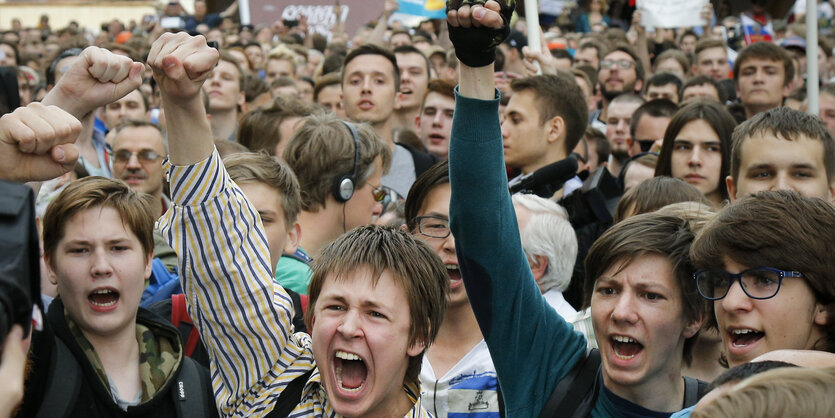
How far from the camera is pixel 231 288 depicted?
105 inches

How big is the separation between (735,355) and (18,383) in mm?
1796

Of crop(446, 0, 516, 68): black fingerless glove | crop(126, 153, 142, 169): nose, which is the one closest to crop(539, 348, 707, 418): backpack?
crop(446, 0, 516, 68): black fingerless glove

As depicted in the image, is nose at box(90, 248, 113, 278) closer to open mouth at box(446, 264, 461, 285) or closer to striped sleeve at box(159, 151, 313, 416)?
striped sleeve at box(159, 151, 313, 416)

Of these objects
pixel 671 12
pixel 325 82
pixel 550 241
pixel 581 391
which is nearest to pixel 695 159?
pixel 550 241

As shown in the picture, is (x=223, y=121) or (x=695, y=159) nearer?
(x=695, y=159)

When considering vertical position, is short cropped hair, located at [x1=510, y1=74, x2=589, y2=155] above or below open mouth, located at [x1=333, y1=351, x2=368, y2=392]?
above

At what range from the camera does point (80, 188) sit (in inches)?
125

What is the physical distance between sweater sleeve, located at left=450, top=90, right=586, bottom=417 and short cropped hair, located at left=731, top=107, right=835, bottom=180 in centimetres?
157

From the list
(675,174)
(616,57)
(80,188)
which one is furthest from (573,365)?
(616,57)

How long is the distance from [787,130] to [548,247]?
3.33 ft

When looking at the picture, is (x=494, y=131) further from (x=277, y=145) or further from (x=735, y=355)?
(x=277, y=145)

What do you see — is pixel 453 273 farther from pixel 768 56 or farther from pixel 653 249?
pixel 768 56

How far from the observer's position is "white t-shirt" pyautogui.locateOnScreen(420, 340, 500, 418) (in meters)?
3.19

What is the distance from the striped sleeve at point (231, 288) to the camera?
2.60 metres
